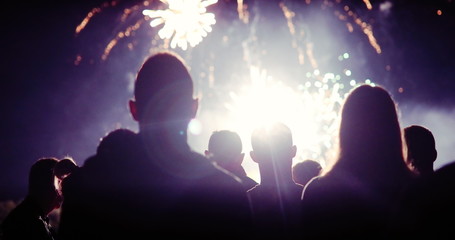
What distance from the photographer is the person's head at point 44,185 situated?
4754 mm

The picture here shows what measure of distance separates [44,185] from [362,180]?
361cm

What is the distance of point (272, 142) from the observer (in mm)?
4363

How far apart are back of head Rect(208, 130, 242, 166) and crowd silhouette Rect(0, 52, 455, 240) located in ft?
6.30

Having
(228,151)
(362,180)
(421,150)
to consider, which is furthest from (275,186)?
(421,150)

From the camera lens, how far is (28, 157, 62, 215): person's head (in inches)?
187

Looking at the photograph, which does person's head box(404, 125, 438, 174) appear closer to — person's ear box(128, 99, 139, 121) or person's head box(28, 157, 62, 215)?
person's ear box(128, 99, 139, 121)

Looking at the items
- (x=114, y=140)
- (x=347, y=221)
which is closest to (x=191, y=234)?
(x=114, y=140)

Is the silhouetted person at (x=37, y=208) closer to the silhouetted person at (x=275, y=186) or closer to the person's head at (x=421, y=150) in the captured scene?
the silhouetted person at (x=275, y=186)

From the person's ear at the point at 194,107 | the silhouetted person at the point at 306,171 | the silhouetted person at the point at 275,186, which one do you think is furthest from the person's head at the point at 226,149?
the person's ear at the point at 194,107

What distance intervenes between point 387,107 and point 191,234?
177 cm

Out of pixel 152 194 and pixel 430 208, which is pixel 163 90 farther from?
pixel 430 208

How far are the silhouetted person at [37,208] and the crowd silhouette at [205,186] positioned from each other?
207cm

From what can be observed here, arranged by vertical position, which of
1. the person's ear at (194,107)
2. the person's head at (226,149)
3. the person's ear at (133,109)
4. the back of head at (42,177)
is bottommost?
the person's head at (226,149)

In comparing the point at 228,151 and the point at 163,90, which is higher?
the point at 163,90
